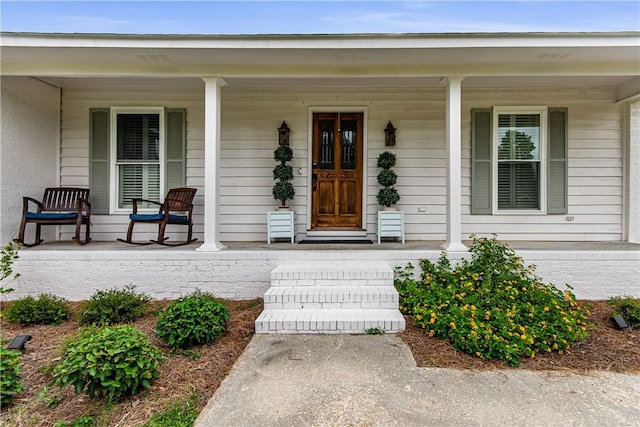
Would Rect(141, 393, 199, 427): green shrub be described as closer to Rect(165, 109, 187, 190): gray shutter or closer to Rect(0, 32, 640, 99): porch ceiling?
Rect(0, 32, 640, 99): porch ceiling

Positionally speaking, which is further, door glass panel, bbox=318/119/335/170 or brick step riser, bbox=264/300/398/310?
door glass panel, bbox=318/119/335/170

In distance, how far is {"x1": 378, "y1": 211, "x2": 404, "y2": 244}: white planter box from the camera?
16.5ft

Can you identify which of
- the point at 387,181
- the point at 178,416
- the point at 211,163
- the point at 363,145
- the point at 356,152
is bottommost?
the point at 178,416

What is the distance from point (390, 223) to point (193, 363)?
3.24 metres

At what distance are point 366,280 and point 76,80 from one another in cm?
492

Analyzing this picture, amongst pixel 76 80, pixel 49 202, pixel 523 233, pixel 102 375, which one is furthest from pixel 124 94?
pixel 523 233

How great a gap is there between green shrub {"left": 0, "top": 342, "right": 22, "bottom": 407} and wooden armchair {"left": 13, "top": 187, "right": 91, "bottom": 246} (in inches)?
113

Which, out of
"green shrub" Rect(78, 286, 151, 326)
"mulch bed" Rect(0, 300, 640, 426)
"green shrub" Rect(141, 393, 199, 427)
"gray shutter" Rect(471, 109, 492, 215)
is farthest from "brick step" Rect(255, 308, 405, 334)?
"gray shutter" Rect(471, 109, 492, 215)

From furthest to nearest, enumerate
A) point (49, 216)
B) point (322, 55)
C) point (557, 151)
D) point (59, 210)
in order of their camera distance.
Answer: point (557, 151) < point (59, 210) < point (49, 216) < point (322, 55)

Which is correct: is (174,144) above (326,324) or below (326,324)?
above

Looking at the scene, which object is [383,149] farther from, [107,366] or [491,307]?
[107,366]

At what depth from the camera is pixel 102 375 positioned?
6.72ft

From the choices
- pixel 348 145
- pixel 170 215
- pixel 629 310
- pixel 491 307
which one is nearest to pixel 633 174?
pixel 629 310

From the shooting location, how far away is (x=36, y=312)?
11.4ft
